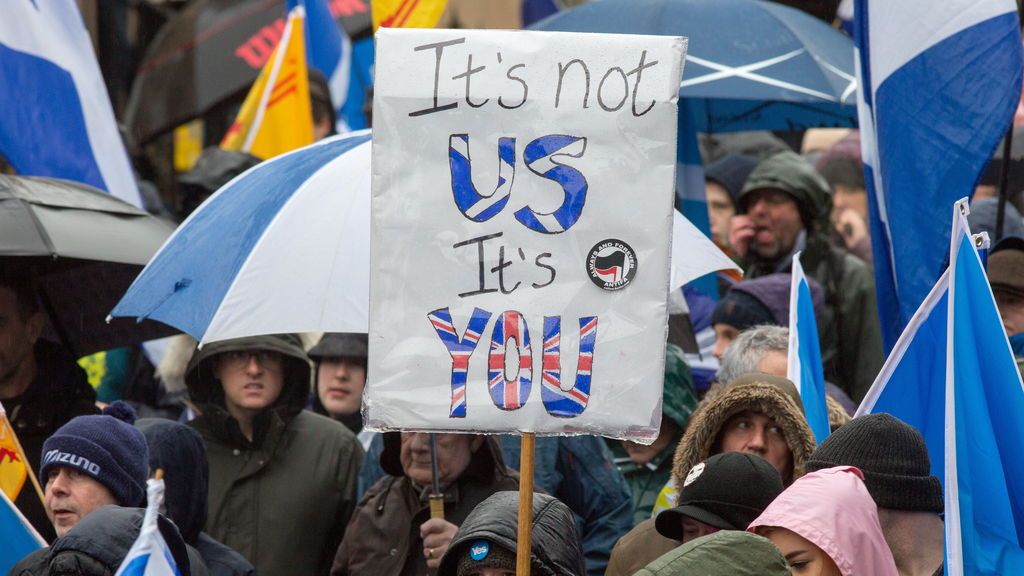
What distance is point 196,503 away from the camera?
216 inches

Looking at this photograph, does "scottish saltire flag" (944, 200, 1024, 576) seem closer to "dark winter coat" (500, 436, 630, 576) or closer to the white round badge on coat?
the white round badge on coat

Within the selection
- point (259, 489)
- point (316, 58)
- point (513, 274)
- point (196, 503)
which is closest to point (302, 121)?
point (316, 58)

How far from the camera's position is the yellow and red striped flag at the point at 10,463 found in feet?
17.3

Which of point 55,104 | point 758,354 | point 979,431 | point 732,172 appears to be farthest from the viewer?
point 732,172

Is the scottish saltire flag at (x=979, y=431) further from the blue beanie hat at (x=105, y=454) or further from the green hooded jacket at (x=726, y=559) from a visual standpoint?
the blue beanie hat at (x=105, y=454)

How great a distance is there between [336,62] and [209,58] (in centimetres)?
197

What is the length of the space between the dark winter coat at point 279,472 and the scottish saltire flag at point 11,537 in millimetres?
1273

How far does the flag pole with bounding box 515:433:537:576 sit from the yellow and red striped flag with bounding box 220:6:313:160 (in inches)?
176

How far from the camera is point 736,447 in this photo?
5121 mm

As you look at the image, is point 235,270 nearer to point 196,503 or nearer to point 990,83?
point 196,503

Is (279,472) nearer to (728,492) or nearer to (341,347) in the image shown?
(341,347)

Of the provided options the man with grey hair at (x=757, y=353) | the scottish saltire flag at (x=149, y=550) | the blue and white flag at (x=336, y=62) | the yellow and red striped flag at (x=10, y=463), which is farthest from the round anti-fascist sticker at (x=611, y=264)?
the blue and white flag at (x=336, y=62)

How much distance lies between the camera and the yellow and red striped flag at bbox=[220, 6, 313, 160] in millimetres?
8500

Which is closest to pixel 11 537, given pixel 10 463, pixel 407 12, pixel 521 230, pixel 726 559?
pixel 10 463
